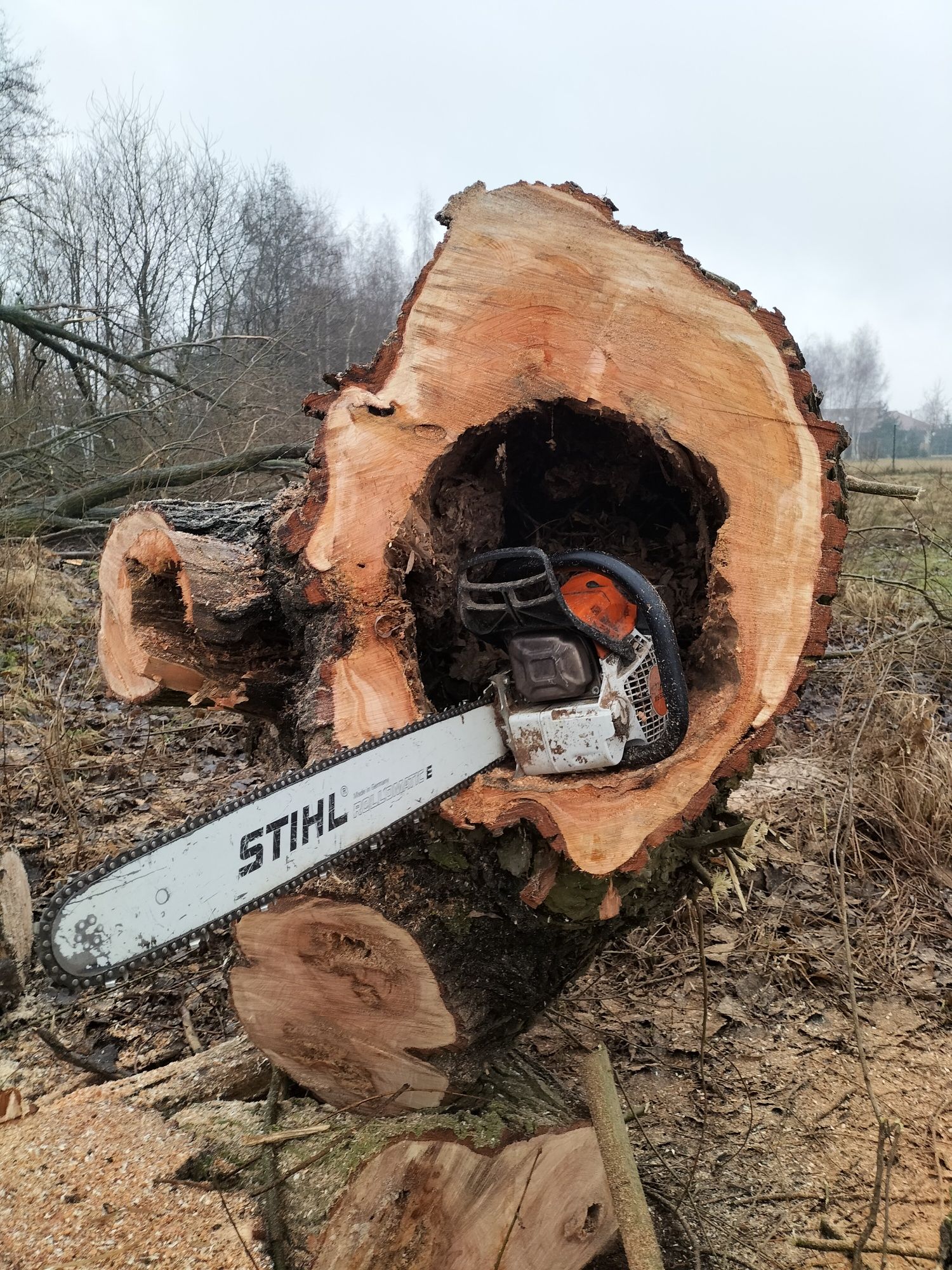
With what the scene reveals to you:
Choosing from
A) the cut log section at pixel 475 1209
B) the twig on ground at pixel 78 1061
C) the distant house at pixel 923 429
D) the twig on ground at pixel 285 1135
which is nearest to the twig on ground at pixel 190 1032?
the twig on ground at pixel 78 1061

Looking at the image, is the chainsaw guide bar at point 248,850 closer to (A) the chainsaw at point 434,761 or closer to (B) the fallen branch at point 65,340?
(A) the chainsaw at point 434,761

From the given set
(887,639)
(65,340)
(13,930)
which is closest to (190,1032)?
(13,930)

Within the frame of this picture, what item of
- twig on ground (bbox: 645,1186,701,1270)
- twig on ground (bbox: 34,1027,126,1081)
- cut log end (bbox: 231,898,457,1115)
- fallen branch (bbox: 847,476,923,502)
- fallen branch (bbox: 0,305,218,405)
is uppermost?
fallen branch (bbox: 0,305,218,405)

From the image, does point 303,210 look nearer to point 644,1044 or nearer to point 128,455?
point 128,455

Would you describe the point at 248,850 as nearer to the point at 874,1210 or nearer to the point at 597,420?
the point at 874,1210

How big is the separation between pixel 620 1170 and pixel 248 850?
2.36 feet

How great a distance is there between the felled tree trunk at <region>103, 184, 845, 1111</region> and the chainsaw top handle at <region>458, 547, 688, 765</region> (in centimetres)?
7

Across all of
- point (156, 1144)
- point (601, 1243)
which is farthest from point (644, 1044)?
point (156, 1144)

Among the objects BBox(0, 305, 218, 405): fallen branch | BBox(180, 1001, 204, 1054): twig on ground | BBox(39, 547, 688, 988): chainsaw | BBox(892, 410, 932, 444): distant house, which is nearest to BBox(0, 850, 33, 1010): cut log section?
BBox(180, 1001, 204, 1054): twig on ground

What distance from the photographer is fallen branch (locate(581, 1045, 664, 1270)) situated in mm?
1109

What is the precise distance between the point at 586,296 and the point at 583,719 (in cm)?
94

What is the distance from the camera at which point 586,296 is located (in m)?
1.76

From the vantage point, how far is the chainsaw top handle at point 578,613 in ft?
5.25

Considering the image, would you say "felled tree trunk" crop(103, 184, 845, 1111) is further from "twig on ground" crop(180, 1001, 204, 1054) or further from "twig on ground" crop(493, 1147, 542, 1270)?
"twig on ground" crop(180, 1001, 204, 1054)
